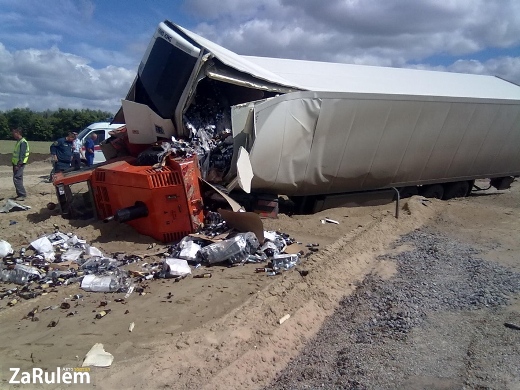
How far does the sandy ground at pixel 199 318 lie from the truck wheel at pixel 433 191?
3317 millimetres

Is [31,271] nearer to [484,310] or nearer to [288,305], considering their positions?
[288,305]

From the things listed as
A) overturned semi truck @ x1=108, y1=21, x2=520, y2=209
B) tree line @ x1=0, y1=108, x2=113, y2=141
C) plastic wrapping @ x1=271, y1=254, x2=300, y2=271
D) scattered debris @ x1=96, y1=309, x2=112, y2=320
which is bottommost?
tree line @ x1=0, y1=108, x2=113, y2=141

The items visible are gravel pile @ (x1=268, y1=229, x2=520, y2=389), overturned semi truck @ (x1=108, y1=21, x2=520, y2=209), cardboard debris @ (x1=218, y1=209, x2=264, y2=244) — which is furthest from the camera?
overturned semi truck @ (x1=108, y1=21, x2=520, y2=209)

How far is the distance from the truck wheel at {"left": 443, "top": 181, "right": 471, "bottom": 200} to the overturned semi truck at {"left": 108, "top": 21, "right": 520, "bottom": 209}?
1.32 feet

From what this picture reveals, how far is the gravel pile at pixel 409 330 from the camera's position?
2930 mm

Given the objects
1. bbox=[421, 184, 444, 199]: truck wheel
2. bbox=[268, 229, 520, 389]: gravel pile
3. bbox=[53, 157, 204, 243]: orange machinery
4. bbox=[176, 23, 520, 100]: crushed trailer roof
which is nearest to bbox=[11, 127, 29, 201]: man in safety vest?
bbox=[53, 157, 204, 243]: orange machinery

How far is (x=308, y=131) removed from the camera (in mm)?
7090

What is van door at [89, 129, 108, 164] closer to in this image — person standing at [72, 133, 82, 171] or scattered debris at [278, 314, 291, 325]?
person standing at [72, 133, 82, 171]

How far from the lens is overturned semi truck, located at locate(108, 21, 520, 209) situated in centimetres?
671

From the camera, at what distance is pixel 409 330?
3453mm

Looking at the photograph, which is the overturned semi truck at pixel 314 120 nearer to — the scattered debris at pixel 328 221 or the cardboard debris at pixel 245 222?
the cardboard debris at pixel 245 222

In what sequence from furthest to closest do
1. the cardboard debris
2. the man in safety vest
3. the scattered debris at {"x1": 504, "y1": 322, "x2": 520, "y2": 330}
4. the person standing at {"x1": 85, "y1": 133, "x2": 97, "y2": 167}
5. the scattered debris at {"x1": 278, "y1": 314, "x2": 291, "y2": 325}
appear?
the person standing at {"x1": 85, "y1": 133, "x2": 97, "y2": 167}
the man in safety vest
the cardboard debris
the scattered debris at {"x1": 278, "y1": 314, "x2": 291, "y2": 325}
the scattered debris at {"x1": 504, "y1": 322, "x2": 520, "y2": 330}

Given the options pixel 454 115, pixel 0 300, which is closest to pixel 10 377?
pixel 0 300

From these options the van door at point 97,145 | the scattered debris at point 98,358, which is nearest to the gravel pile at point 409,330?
the scattered debris at point 98,358
